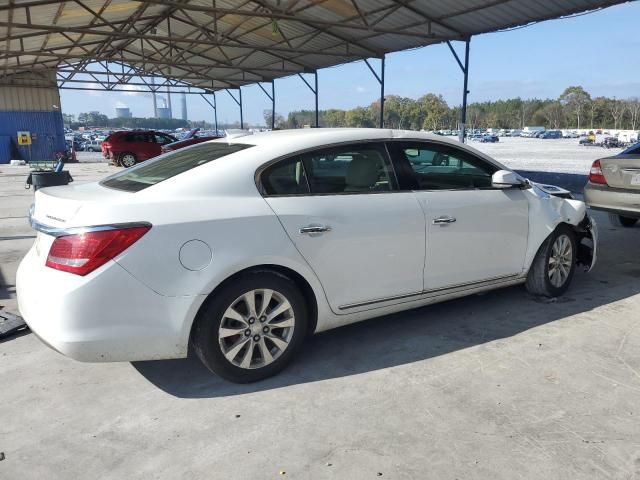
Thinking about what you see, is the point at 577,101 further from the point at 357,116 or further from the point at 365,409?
the point at 365,409

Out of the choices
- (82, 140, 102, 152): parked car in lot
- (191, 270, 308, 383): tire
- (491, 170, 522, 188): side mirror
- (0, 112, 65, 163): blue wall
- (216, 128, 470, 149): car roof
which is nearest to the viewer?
(191, 270, 308, 383): tire

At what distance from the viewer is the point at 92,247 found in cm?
262

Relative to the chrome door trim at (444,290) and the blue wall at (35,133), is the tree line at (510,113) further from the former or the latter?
the chrome door trim at (444,290)

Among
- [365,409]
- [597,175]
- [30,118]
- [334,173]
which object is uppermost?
[30,118]

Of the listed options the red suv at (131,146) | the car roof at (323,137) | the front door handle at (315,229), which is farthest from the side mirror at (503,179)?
the red suv at (131,146)

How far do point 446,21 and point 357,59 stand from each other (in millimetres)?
5672

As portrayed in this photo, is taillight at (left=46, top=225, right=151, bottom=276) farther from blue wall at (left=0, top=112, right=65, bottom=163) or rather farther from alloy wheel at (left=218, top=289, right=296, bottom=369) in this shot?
blue wall at (left=0, top=112, right=65, bottom=163)

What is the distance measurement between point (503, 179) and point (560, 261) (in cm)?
112

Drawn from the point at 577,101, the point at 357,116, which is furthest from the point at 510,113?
the point at 357,116

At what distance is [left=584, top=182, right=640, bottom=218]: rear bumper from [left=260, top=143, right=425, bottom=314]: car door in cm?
384

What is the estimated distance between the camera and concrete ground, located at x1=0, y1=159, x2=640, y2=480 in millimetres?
2381

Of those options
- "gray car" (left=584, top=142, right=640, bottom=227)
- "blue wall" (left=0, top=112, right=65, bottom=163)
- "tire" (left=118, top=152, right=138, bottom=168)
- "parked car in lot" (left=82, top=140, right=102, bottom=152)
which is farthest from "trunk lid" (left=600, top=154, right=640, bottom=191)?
"parked car in lot" (left=82, top=140, right=102, bottom=152)

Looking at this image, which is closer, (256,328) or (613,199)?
(256,328)

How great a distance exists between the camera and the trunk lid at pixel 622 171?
599 centimetres
